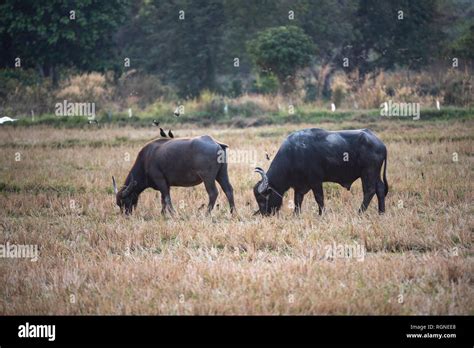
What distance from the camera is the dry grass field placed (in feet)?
21.2

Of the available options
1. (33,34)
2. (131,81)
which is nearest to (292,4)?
(131,81)

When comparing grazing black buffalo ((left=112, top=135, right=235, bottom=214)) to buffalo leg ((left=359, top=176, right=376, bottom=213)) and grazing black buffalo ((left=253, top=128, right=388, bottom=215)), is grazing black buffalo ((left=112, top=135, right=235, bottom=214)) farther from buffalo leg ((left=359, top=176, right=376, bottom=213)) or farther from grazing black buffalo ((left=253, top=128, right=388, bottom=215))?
buffalo leg ((left=359, top=176, right=376, bottom=213))

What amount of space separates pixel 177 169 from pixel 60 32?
62.9 feet

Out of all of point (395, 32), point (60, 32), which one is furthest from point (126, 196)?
point (395, 32)

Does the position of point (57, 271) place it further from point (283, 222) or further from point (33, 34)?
point (33, 34)

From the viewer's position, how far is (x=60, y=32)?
93.0ft

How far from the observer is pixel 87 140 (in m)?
18.5

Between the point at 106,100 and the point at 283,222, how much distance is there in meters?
18.6
